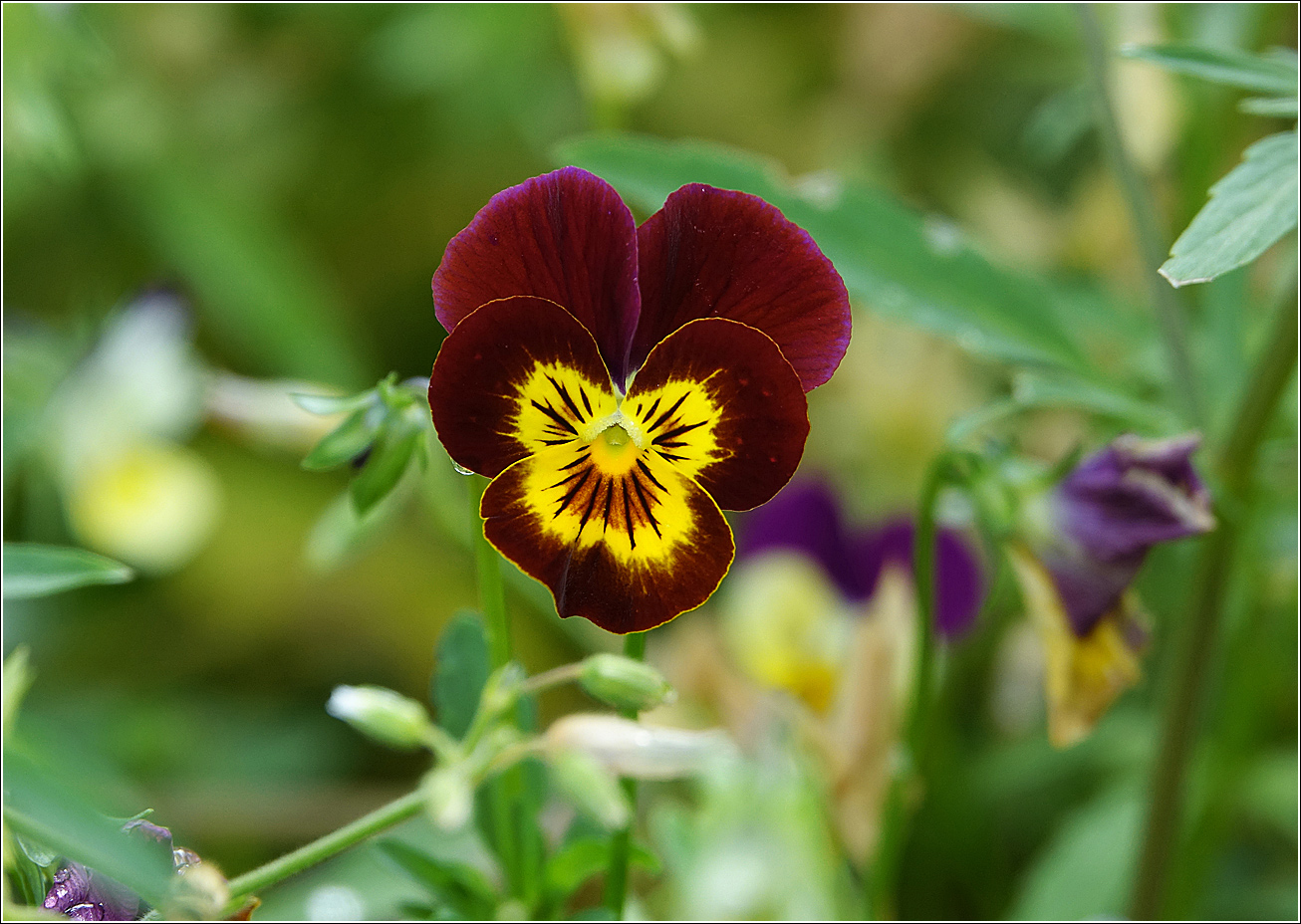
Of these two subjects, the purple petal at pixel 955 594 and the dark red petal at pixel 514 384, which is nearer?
the dark red petal at pixel 514 384

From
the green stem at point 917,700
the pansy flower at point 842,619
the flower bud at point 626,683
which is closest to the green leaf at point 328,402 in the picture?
the flower bud at point 626,683

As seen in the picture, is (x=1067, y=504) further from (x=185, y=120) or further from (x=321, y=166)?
(x=185, y=120)

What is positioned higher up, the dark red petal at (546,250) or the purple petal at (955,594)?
the purple petal at (955,594)

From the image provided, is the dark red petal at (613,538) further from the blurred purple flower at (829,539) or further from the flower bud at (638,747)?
the blurred purple flower at (829,539)

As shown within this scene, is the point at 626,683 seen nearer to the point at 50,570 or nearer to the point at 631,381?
the point at 631,381

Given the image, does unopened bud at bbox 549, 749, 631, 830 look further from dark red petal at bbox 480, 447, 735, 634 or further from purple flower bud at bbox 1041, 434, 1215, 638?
purple flower bud at bbox 1041, 434, 1215, 638
